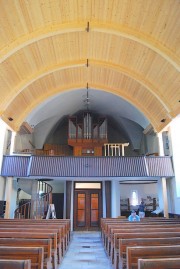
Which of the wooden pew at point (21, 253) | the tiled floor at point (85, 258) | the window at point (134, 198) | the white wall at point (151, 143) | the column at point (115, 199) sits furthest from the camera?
the window at point (134, 198)

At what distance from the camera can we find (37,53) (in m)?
8.13

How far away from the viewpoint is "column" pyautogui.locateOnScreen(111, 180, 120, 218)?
11.6m

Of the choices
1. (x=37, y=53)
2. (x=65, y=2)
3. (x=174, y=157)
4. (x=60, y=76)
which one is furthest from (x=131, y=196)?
(x=65, y=2)

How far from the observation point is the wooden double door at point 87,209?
12109 millimetres

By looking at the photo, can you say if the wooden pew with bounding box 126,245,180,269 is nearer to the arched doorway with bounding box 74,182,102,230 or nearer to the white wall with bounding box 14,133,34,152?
the arched doorway with bounding box 74,182,102,230

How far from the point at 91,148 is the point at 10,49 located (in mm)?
7634

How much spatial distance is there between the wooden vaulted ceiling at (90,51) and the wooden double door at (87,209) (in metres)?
5.19

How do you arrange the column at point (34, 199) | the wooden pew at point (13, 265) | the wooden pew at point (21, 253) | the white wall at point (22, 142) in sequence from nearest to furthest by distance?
the wooden pew at point (13, 265), the wooden pew at point (21, 253), the column at point (34, 199), the white wall at point (22, 142)

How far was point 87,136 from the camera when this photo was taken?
1306cm

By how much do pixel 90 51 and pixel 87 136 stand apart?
5561 mm

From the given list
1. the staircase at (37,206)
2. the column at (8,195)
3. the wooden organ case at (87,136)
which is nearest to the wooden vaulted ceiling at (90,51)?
the column at (8,195)

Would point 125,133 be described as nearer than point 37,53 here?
No

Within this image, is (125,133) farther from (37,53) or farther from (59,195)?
(37,53)

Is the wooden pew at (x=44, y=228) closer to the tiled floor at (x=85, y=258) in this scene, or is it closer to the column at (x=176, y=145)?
the tiled floor at (x=85, y=258)
